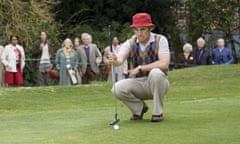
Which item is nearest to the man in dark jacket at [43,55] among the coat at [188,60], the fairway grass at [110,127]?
the coat at [188,60]

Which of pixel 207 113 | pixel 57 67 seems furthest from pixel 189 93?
pixel 207 113

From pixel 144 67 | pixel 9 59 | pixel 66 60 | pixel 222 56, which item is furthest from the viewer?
pixel 222 56

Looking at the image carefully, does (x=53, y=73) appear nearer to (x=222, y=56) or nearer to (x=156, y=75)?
(x=222, y=56)

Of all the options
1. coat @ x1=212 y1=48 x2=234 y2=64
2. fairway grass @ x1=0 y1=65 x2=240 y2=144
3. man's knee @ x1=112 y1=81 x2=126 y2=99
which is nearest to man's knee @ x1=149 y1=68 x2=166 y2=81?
man's knee @ x1=112 y1=81 x2=126 y2=99

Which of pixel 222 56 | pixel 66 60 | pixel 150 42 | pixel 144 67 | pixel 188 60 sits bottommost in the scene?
pixel 188 60

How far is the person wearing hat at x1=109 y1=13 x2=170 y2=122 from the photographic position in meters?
10.5

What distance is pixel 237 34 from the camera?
126ft

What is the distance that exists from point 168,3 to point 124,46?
29.0 meters

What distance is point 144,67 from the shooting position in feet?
34.5

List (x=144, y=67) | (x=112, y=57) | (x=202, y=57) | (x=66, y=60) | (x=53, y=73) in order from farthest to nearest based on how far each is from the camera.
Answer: (x=202, y=57), (x=53, y=73), (x=66, y=60), (x=144, y=67), (x=112, y=57)

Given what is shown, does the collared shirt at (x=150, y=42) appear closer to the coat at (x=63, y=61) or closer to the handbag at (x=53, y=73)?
the coat at (x=63, y=61)

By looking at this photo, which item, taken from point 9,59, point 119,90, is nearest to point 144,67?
point 119,90

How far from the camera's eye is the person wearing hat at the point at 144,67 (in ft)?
34.3

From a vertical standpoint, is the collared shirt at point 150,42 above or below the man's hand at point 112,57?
above
